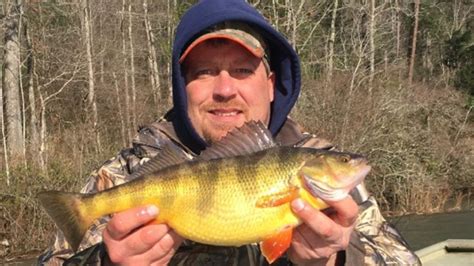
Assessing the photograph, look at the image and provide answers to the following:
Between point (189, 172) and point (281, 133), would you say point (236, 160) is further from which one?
point (281, 133)

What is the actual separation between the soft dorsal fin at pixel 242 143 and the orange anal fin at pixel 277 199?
29 centimetres

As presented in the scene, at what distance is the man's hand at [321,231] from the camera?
240cm

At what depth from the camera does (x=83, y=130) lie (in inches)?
666

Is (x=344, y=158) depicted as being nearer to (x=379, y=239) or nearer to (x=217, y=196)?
(x=217, y=196)

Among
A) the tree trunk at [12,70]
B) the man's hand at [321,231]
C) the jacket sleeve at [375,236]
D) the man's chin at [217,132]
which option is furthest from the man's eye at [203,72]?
the tree trunk at [12,70]

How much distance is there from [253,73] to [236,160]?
815 mm

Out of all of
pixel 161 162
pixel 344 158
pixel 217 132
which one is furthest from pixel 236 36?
pixel 344 158

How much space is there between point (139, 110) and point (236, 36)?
20122mm

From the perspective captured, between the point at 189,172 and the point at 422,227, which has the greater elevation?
the point at 189,172

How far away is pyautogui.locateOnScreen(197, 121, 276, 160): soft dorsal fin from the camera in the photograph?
106 inches

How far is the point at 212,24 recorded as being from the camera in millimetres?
3262

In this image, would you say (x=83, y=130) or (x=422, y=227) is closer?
(x=422, y=227)

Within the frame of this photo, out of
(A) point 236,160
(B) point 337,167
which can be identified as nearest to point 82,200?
(A) point 236,160

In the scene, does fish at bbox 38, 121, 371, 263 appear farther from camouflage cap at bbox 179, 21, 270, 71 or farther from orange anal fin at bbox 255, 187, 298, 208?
camouflage cap at bbox 179, 21, 270, 71
